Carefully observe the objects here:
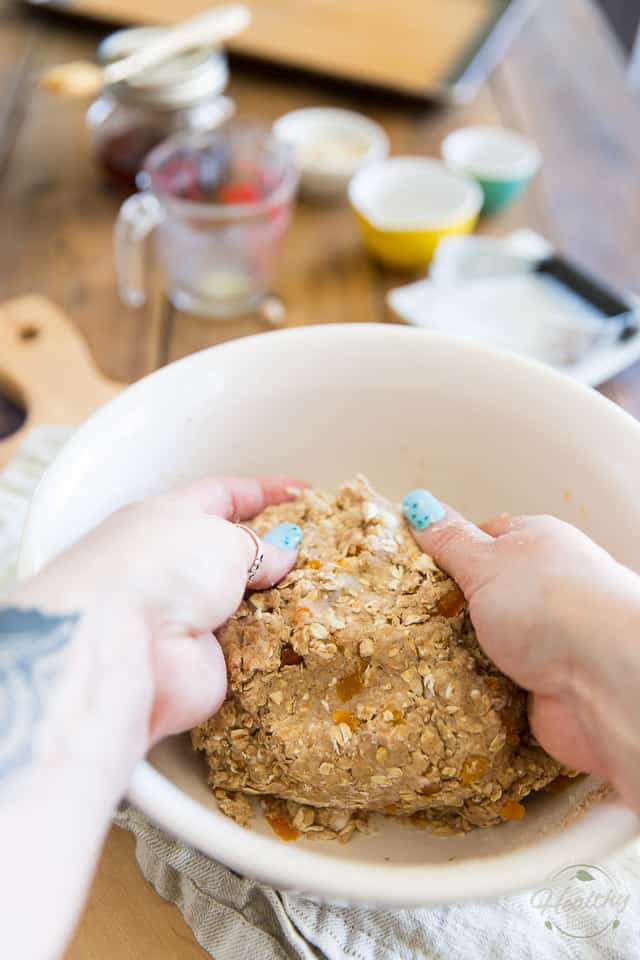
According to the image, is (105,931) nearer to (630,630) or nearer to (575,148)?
(630,630)

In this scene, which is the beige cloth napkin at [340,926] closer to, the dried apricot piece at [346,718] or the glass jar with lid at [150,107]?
the dried apricot piece at [346,718]

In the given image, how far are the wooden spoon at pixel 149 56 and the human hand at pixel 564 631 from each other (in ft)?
4.37

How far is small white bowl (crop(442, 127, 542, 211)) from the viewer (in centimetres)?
177

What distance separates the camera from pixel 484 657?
840 mm

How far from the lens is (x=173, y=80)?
1781 mm

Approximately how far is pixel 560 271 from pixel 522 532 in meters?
0.89

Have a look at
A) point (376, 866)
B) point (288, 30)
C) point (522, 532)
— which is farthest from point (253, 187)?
point (376, 866)

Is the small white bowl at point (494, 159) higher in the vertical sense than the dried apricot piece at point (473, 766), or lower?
lower

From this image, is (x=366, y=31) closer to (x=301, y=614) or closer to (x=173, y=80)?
(x=173, y=80)

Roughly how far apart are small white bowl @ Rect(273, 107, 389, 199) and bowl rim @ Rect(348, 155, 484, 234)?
35 millimetres

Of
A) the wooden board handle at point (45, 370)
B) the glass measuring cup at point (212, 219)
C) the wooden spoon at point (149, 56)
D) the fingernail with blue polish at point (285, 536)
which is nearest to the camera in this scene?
the fingernail with blue polish at point (285, 536)

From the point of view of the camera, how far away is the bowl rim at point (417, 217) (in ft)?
5.35

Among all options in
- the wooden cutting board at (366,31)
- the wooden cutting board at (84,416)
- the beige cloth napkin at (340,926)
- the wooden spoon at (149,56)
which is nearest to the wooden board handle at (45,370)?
the wooden cutting board at (84,416)

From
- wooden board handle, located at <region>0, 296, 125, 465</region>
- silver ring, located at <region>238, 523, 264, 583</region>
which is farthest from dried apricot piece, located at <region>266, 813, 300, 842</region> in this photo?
wooden board handle, located at <region>0, 296, 125, 465</region>
